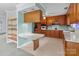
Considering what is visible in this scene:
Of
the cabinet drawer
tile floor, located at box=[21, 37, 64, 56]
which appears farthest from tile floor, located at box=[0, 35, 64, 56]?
the cabinet drawer

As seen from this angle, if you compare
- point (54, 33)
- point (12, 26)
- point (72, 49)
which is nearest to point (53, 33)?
point (54, 33)

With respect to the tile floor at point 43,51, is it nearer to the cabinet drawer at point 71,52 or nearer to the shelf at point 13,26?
the cabinet drawer at point 71,52

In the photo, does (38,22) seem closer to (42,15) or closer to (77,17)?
(42,15)

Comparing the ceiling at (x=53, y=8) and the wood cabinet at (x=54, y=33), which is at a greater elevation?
the ceiling at (x=53, y=8)

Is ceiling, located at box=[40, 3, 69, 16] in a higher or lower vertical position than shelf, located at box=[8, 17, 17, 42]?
higher

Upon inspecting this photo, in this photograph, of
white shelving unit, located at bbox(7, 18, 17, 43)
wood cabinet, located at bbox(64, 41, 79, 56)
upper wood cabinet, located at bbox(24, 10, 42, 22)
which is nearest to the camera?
wood cabinet, located at bbox(64, 41, 79, 56)

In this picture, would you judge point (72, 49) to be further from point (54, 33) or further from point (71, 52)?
point (54, 33)

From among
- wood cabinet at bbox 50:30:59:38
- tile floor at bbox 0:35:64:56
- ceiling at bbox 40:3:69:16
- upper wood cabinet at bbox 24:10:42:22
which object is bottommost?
tile floor at bbox 0:35:64:56

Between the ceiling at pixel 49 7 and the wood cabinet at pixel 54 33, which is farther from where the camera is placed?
the wood cabinet at pixel 54 33

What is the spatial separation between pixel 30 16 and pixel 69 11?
818 millimetres

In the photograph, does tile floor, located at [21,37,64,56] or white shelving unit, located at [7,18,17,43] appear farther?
white shelving unit, located at [7,18,17,43]

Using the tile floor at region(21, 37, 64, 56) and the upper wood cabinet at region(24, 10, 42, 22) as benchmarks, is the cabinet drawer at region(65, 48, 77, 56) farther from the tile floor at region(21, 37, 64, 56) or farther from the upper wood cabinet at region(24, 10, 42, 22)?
the upper wood cabinet at region(24, 10, 42, 22)

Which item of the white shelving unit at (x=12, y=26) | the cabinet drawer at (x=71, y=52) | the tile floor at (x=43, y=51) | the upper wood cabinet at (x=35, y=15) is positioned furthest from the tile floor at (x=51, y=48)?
the white shelving unit at (x=12, y=26)

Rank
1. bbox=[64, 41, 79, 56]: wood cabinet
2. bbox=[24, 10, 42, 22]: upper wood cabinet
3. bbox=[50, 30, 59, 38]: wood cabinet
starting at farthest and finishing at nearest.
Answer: bbox=[50, 30, 59, 38]: wood cabinet, bbox=[24, 10, 42, 22]: upper wood cabinet, bbox=[64, 41, 79, 56]: wood cabinet
